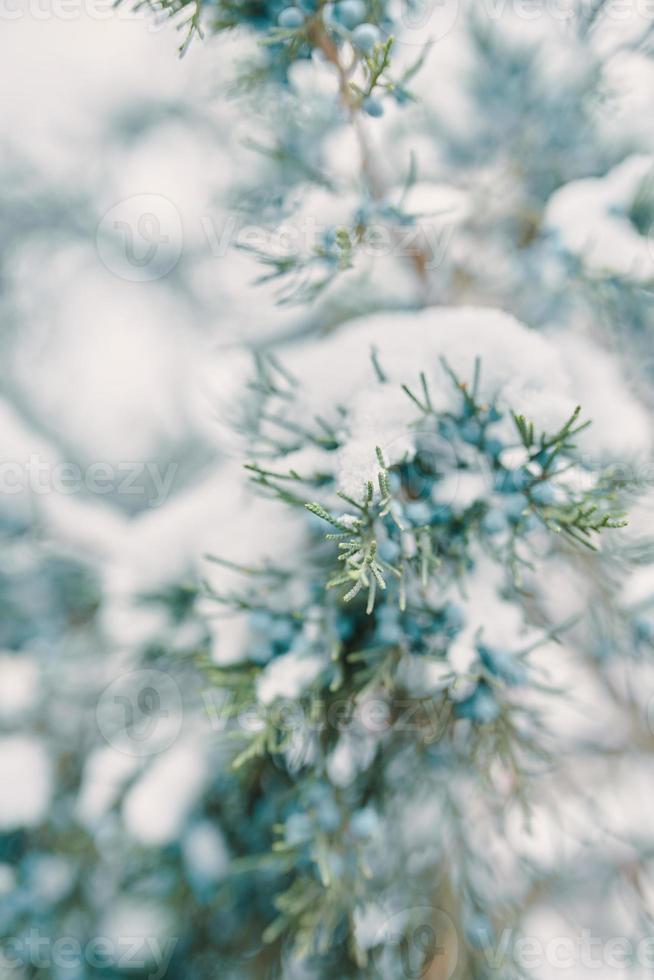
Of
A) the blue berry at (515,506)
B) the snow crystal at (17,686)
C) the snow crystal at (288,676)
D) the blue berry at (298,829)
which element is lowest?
the snow crystal at (17,686)

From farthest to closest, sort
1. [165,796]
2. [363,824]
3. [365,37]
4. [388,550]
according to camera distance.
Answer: [165,796] → [363,824] → [365,37] → [388,550]

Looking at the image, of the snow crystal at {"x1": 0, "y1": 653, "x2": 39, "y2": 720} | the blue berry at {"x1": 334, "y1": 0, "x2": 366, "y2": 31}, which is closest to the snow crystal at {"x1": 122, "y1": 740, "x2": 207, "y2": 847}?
the snow crystal at {"x1": 0, "y1": 653, "x2": 39, "y2": 720}

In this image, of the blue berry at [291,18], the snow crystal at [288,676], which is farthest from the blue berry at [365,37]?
the snow crystal at [288,676]

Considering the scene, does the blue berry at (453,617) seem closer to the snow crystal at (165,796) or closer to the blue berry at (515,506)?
the blue berry at (515,506)

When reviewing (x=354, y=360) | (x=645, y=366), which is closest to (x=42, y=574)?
(x=354, y=360)

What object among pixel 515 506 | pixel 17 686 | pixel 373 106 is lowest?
pixel 17 686

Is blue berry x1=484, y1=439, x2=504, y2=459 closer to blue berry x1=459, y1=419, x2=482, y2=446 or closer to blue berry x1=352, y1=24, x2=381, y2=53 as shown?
blue berry x1=459, y1=419, x2=482, y2=446

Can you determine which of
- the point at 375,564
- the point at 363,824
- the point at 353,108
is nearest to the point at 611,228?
the point at 353,108

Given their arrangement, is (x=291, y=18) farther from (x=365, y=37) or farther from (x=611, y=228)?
(x=611, y=228)
